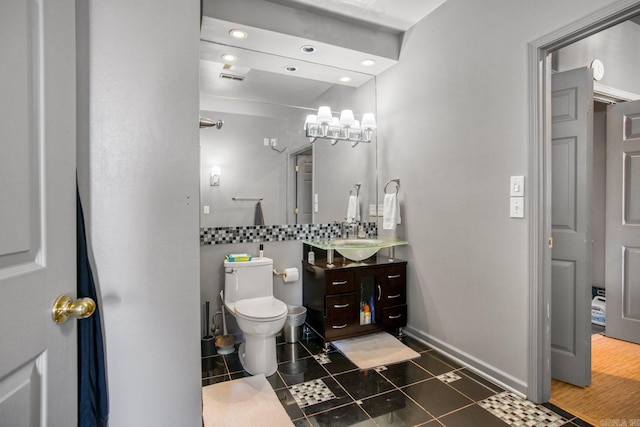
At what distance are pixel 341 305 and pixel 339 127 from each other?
5.53 feet

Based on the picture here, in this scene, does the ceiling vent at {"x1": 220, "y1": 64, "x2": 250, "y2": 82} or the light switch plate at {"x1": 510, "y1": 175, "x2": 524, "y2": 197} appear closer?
the light switch plate at {"x1": 510, "y1": 175, "x2": 524, "y2": 197}

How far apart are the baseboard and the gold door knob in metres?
2.30

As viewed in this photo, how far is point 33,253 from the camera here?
0.68m

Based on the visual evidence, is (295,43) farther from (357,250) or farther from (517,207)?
(517,207)

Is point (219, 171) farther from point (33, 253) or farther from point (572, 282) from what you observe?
point (572, 282)

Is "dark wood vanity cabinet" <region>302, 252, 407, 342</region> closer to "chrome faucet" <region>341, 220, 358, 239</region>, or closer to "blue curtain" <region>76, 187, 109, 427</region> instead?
"chrome faucet" <region>341, 220, 358, 239</region>

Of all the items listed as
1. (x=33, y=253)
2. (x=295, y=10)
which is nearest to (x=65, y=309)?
(x=33, y=253)

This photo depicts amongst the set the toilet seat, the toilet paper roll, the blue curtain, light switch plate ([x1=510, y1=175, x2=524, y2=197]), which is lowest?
the toilet seat

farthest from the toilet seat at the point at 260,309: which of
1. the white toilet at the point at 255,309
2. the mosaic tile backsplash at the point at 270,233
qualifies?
the mosaic tile backsplash at the point at 270,233

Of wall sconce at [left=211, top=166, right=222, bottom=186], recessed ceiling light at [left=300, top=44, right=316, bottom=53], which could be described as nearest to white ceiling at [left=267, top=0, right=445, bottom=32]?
recessed ceiling light at [left=300, top=44, right=316, bottom=53]

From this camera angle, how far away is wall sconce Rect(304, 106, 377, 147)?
3074mm

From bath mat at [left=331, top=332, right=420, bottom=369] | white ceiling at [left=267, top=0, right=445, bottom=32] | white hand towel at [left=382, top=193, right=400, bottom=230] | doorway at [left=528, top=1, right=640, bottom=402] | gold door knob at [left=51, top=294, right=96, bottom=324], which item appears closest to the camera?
gold door knob at [left=51, top=294, right=96, bottom=324]

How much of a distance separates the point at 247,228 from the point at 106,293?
1.91m

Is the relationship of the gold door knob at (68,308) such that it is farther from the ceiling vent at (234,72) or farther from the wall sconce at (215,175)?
the ceiling vent at (234,72)
